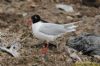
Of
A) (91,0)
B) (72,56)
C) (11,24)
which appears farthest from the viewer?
(91,0)

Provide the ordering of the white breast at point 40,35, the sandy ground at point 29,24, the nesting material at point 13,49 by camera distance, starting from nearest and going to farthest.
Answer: the sandy ground at point 29,24, the nesting material at point 13,49, the white breast at point 40,35

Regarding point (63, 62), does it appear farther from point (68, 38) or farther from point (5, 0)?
point (5, 0)

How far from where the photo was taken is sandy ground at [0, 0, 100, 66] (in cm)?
985

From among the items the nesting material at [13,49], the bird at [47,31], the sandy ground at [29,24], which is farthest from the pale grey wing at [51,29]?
the nesting material at [13,49]

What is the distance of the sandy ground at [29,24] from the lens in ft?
32.3

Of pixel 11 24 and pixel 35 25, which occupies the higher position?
pixel 35 25

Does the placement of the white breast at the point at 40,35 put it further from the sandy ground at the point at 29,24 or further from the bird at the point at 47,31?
the sandy ground at the point at 29,24

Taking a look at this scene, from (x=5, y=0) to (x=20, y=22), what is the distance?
203 cm

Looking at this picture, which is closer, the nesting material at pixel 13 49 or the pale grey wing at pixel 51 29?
the nesting material at pixel 13 49

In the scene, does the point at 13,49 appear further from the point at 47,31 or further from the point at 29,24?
the point at 29,24

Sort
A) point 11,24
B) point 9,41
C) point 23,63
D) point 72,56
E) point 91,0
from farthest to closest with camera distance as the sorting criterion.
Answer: point 91,0 < point 11,24 < point 9,41 < point 72,56 < point 23,63

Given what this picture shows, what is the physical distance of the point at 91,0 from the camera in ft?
47.9

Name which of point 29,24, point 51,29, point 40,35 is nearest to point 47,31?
point 51,29

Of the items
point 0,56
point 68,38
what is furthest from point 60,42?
point 0,56
